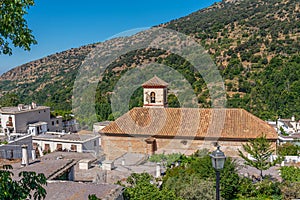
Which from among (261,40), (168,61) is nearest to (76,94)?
(168,61)

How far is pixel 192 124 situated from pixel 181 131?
93cm

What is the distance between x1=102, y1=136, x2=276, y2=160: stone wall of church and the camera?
67.4ft

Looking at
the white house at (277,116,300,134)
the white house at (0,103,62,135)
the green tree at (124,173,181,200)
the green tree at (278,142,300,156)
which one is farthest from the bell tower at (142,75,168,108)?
the white house at (277,116,300,134)

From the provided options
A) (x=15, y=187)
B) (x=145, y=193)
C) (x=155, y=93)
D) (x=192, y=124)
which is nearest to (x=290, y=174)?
(x=192, y=124)

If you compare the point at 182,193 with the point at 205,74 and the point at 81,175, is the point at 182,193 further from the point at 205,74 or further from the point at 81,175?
the point at 205,74

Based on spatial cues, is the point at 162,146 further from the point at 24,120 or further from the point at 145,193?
the point at 24,120

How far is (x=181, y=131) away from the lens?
21.2 metres

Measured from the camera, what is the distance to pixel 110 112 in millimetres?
46219

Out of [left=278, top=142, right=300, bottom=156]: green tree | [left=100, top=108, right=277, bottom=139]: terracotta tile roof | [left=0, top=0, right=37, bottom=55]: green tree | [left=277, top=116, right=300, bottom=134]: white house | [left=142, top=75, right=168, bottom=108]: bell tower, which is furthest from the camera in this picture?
[left=277, top=116, right=300, bottom=134]: white house

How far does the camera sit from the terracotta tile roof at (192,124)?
67.2 feet

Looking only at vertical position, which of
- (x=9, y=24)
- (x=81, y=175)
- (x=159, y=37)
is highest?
(x=159, y=37)

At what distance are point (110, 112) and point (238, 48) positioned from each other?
2461 cm

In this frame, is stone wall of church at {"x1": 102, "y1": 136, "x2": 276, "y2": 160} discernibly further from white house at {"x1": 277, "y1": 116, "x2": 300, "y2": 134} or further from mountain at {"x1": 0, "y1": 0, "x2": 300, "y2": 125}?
mountain at {"x1": 0, "y1": 0, "x2": 300, "y2": 125}

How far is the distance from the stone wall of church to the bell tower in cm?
372
